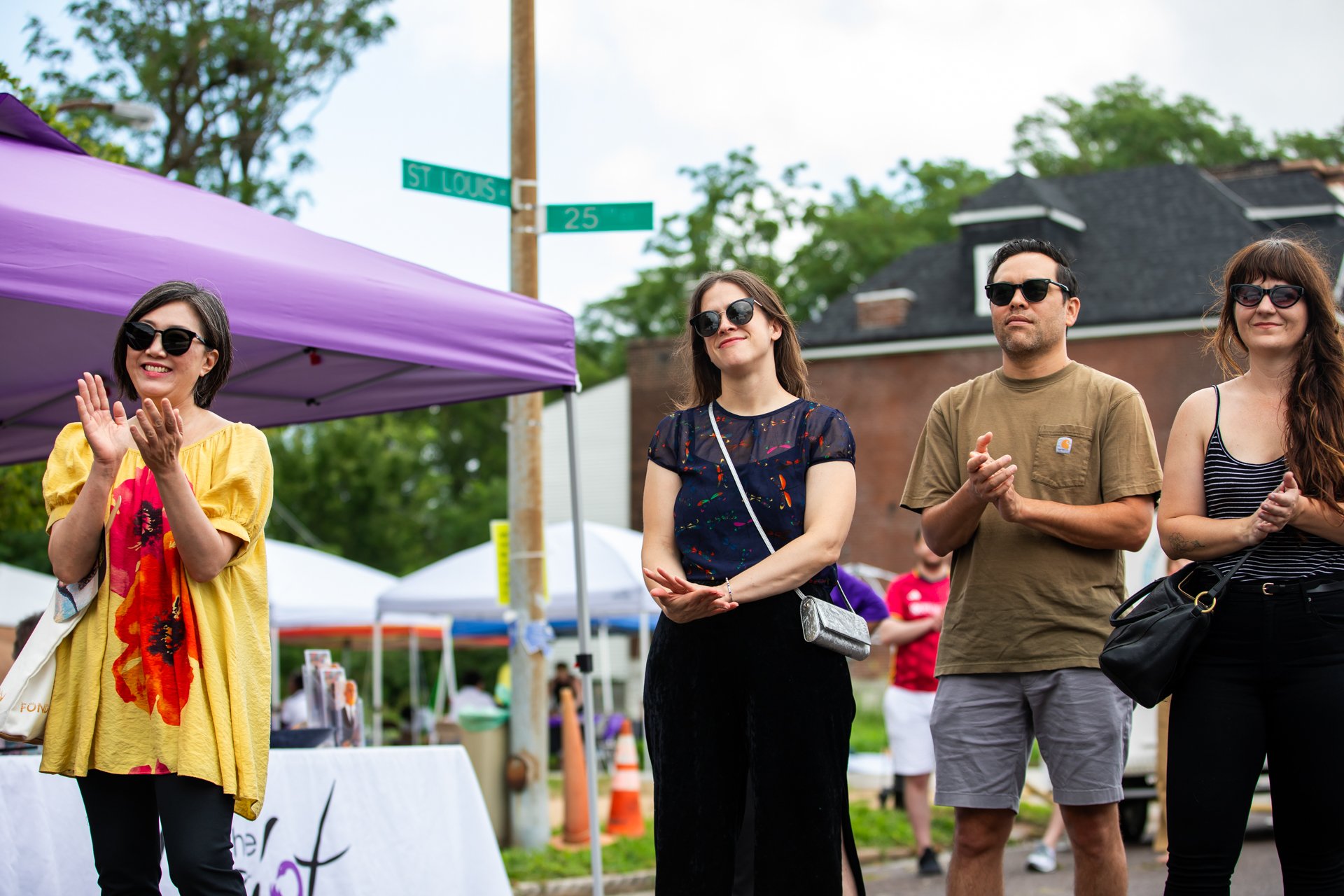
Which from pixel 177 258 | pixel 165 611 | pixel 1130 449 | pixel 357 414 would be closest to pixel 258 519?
pixel 165 611

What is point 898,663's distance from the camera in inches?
337

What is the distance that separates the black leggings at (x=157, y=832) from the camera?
2.99 meters

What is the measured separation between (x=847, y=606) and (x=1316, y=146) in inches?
2039

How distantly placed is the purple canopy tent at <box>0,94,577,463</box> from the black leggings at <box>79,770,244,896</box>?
156cm

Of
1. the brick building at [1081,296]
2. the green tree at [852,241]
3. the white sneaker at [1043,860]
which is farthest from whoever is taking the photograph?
the green tree at [852,241]

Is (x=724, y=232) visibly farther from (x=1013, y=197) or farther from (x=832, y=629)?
(x=832, y=629)

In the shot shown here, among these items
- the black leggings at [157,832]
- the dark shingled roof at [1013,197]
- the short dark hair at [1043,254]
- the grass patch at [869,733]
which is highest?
the dark shingled roof at [1013,197]

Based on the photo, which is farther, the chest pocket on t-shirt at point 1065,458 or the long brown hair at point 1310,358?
the chest pocket on t-shirt at point 1065,458

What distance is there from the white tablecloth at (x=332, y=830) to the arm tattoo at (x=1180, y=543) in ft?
8.95

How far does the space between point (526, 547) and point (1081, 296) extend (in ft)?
76.0

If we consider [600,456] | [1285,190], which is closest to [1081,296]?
[1285,190]

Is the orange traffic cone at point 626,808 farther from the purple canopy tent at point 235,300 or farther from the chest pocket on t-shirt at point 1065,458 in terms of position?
the chest pocket on t-shirt at point 1065,458

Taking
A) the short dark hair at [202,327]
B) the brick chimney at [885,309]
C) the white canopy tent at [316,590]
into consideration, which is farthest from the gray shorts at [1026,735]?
the brick chimney at [885,309]

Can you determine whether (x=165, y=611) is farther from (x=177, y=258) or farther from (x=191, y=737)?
(x=177, y=258)
